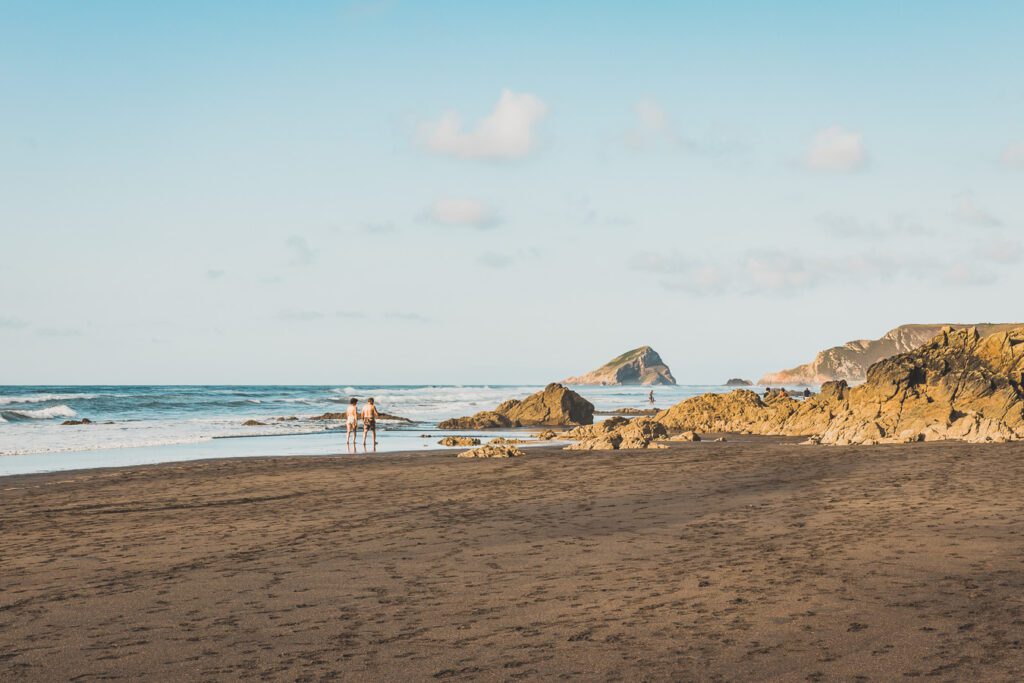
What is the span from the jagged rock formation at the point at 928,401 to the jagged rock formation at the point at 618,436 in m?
5.18

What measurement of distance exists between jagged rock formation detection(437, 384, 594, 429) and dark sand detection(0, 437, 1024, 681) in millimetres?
27171

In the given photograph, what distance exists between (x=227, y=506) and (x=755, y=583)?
9887 mm

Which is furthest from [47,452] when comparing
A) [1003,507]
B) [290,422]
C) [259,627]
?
[1003,507]

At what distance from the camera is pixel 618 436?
28.2 metres

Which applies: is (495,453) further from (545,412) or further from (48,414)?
(48,414)

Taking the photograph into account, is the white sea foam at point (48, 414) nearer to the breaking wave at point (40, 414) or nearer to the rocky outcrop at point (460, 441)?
the breaking wave at point (40, 414)

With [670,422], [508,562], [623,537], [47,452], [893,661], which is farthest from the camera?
[670,422]

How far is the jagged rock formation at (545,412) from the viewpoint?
149 ft

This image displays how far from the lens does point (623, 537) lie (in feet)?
39.4

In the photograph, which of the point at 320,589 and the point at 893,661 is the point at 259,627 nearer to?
the point at 320,589

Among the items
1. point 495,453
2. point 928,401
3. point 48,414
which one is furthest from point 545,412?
point 48,414

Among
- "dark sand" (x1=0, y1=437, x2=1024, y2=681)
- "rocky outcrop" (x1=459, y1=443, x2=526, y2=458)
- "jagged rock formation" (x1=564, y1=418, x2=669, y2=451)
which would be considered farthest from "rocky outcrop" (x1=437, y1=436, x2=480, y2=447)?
"dark sand" (x1=0, y1=437, x2=1024, y2=681)

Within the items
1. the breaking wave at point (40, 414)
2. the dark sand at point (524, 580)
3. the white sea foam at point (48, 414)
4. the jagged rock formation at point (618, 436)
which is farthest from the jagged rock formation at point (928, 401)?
the white sea foam at point (48, 414)

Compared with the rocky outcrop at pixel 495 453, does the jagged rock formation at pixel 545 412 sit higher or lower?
higher
